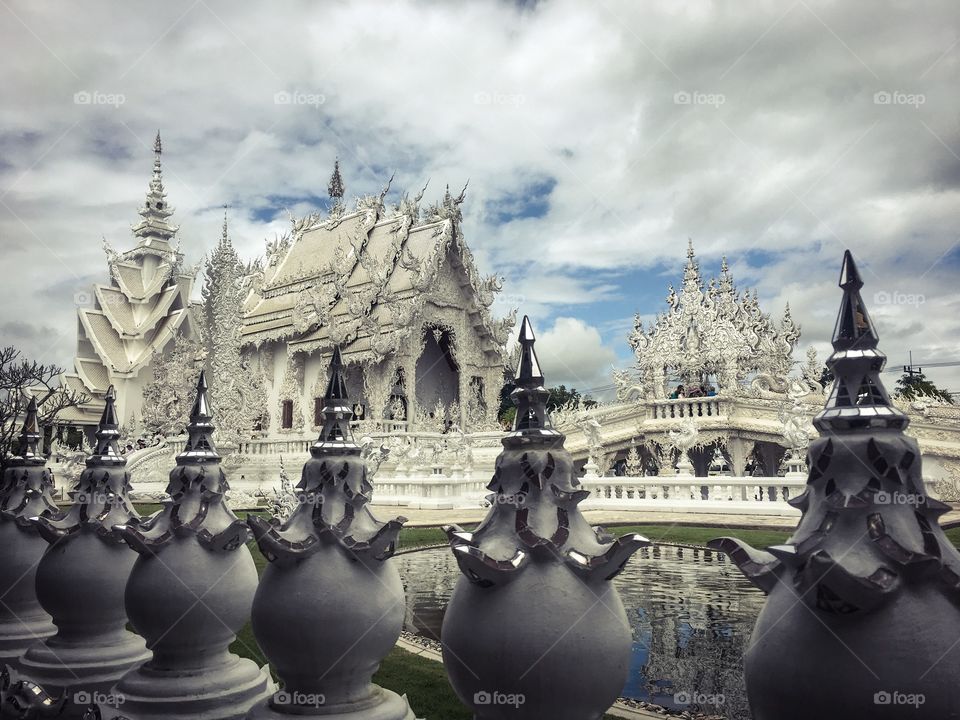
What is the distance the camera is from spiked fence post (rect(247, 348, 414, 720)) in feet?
9.86

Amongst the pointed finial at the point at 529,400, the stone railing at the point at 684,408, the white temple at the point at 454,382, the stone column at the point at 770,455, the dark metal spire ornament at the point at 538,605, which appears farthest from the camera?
the stone column at the point at 770,455

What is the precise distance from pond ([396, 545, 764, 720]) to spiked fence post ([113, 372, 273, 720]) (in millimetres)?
2269

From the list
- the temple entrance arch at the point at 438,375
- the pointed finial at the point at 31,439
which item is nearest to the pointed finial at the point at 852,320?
the pointed finial at the point at 31,439

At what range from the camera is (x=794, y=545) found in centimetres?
212

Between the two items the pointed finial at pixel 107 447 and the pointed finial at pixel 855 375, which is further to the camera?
the pointed finial at pixel 107 447

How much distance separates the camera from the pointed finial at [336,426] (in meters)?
3.48

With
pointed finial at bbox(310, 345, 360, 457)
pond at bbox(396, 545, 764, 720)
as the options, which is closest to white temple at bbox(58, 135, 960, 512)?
pond at bbox(396, 545, 764, 720)

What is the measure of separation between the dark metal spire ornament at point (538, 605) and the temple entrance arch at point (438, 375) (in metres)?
25.8

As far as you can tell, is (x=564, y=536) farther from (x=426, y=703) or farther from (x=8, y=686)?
(x=8, y=686)

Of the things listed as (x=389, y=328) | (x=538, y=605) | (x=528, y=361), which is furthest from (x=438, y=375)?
(x=538, y=605)

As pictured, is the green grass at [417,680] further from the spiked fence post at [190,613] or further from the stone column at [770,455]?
the stone column at [770,455]

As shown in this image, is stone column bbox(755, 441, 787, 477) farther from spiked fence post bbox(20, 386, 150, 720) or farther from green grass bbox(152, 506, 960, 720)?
spiked fence post bbox(20, 386, 150, 720)

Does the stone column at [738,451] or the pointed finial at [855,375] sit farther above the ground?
the pointed finial at [855,375]

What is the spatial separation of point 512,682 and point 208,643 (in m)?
2.04
